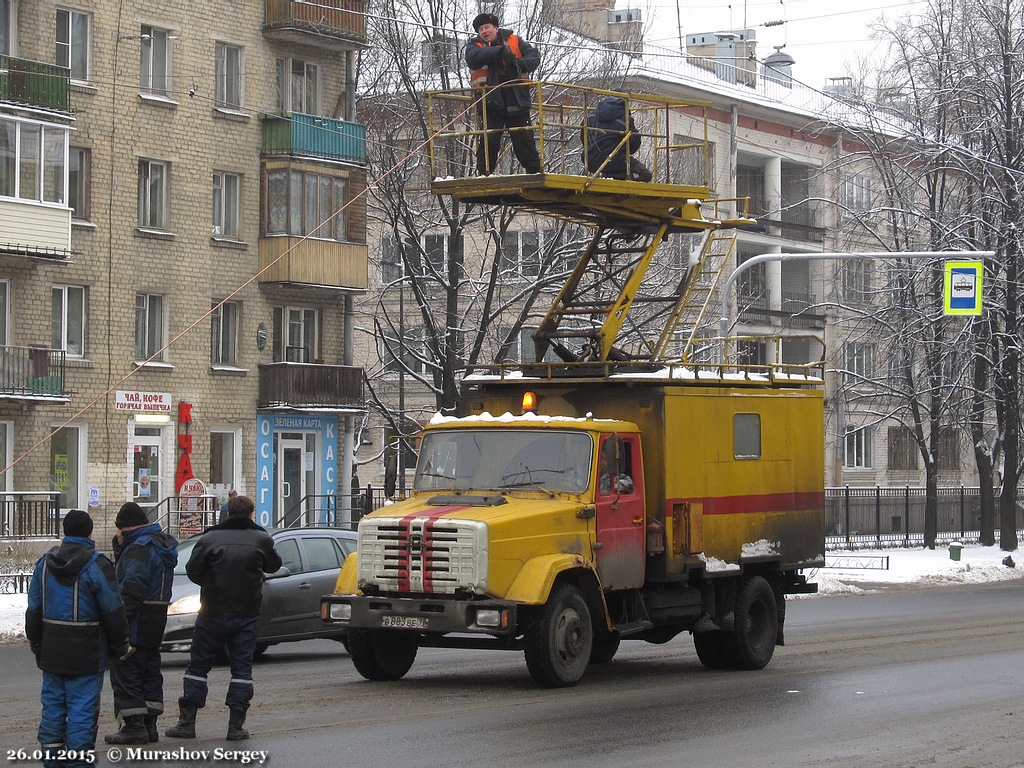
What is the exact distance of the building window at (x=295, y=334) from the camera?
41.1 metres

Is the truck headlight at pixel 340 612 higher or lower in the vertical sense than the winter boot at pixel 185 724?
higher

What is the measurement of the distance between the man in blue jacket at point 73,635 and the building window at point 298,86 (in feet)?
107

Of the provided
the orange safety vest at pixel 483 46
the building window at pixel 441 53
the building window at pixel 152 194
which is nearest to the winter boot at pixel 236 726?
the orange safety vest at pixel 483 46

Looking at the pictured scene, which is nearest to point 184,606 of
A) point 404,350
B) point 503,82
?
point 503,82

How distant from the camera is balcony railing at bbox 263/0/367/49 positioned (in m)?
40.1

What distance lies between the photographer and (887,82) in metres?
43.5

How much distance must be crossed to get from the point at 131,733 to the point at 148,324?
1097 inches

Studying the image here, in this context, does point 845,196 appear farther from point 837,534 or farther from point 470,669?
point 470,669

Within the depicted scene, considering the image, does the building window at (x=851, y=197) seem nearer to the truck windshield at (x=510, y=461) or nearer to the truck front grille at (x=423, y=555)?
the truck windshield at (x=510, y=461)

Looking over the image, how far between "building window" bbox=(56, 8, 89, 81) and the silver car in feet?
68.3

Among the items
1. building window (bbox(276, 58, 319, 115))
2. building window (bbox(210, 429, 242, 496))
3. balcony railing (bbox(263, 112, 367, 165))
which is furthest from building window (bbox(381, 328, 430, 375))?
building window (bbox(276, 58, 319, 115))

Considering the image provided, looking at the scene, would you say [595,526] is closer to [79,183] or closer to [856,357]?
[79,183]

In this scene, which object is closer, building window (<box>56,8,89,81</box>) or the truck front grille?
the truck front grille

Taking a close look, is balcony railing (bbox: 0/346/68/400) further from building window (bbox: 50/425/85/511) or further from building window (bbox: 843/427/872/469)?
building window (bbox: 843/427/872/469)
